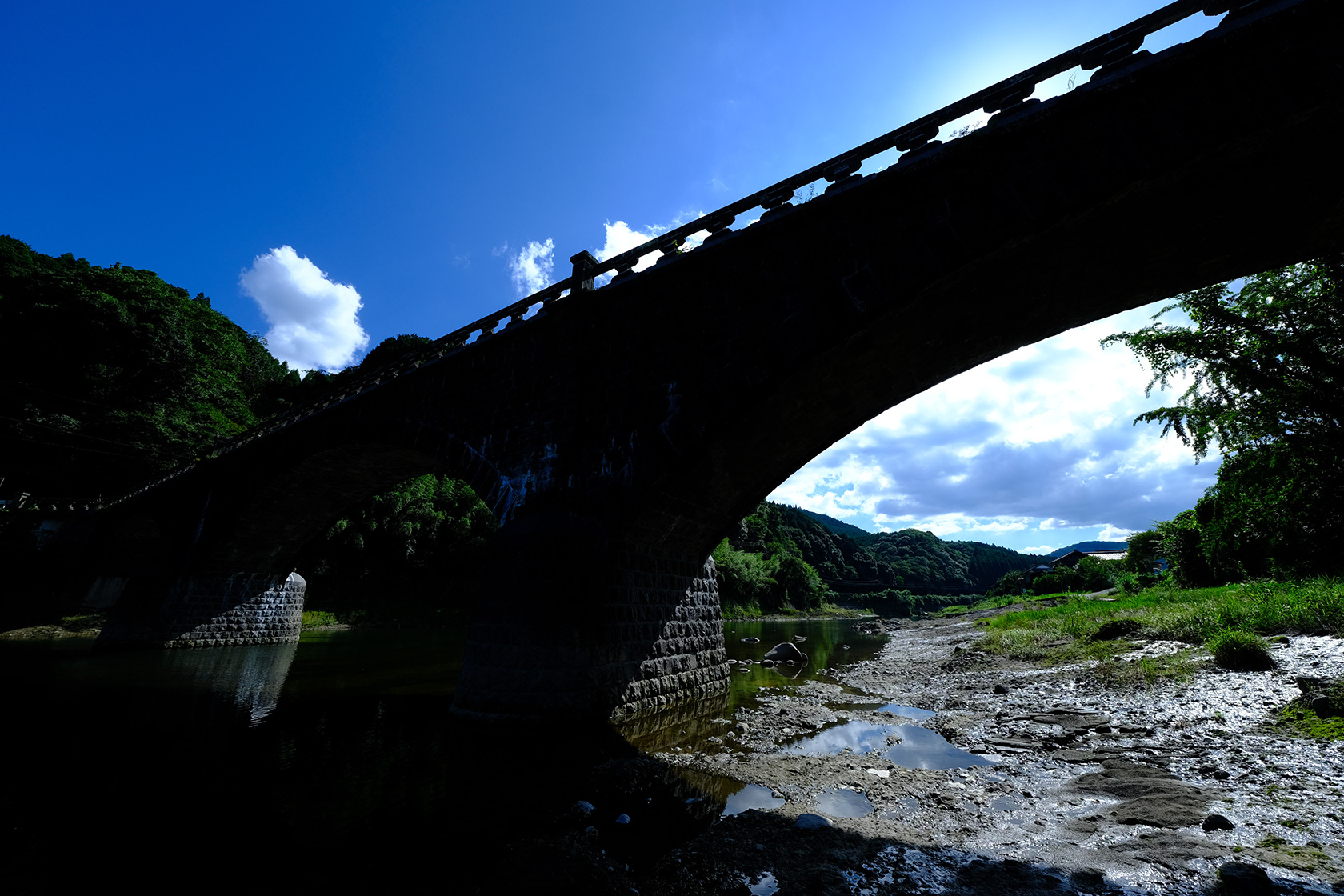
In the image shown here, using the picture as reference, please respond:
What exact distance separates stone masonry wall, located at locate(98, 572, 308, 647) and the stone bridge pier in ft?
55.0

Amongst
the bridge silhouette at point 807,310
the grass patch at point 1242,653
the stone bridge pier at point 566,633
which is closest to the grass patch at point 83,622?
the bridge silhouette at point 807,310

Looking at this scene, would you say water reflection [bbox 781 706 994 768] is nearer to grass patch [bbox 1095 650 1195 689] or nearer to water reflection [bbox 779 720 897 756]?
water reflection [bbox 779 720 897 756]

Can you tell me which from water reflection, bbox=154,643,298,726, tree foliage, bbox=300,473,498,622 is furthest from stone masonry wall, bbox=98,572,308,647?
tree foliage, bbox=300,473,498,622

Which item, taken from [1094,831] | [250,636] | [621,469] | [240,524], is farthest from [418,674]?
[1094,831]

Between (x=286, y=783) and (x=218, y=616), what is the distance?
18.9 meters

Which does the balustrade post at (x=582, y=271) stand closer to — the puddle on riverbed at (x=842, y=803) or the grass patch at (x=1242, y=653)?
the puddle on riverbed at (x=842, y=803)

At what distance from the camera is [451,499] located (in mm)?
35906

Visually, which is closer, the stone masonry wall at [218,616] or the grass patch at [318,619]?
the stone masonry wall at [218,616]

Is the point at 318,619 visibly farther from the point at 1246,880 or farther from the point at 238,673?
the point at 1246,880

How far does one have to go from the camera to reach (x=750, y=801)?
16.3 ft

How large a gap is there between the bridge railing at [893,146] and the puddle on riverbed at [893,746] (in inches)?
318

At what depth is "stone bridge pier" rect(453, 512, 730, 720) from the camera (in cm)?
823

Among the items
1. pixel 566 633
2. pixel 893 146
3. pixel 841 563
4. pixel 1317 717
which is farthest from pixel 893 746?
pixel 841 563

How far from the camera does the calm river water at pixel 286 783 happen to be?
12.9 ft
